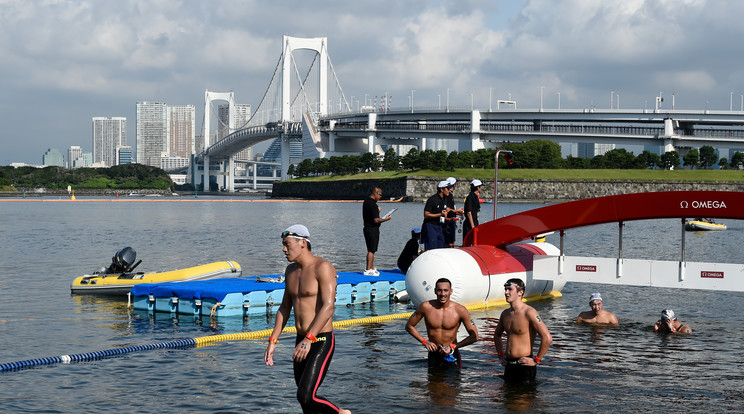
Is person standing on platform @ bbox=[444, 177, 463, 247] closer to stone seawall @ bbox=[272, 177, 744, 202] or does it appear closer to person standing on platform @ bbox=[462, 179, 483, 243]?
person standing on platform @ bbox=[462, 179, 483, 243]

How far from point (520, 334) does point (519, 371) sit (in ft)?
2.54

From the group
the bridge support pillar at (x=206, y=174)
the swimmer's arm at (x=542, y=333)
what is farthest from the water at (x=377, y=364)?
the bridge support pillar at (x=206, y=174)

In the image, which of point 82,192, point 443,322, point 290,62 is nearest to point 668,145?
point 290,62

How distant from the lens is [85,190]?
535 feet

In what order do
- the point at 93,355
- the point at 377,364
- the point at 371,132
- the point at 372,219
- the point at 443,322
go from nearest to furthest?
the point at 443,322 < the point at 377,364 < the point at 93,355 < the point at 372,219 < the point at 371,132

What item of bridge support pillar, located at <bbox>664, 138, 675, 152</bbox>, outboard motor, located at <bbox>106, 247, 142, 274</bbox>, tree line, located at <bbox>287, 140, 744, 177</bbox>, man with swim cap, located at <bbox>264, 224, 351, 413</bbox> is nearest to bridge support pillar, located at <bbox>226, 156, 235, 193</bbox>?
tree line, located at <bbox>287, 140, 744, 177</bbox>

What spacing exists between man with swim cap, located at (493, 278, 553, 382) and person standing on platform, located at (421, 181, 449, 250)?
7223 mm

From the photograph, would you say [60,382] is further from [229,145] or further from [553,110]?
[229,145]

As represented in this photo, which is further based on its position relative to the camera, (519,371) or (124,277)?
(124,277)

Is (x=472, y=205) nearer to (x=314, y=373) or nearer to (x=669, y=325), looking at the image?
(x=669, y=325)

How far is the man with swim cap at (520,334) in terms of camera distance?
9.05 m

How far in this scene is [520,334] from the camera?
9312 millimetres

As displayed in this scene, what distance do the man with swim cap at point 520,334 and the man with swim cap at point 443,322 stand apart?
1.30 ft

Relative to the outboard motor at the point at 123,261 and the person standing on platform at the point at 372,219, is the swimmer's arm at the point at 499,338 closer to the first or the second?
the person standing on platform at the point at 372,219
